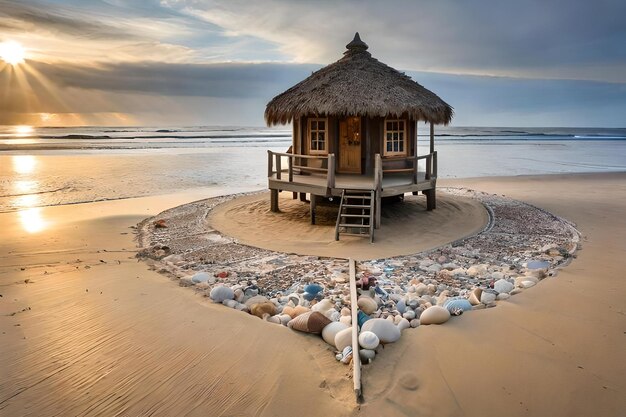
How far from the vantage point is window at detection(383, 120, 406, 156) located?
1342cm

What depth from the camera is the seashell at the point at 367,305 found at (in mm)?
6180

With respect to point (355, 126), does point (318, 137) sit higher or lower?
lower

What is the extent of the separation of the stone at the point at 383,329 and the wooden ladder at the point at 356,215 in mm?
4786

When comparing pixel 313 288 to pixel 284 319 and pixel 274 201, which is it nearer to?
pixel 284 319

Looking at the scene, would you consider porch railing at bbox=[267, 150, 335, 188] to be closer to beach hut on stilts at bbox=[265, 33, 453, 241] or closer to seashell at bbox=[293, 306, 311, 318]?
beach hut on stilts at bbox=[265, 33, 453, 241]

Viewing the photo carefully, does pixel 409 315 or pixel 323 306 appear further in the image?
pixel 323 306

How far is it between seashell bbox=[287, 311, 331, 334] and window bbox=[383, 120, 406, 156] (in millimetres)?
8580

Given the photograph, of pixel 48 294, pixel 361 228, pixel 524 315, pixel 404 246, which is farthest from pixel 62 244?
pixel 524 315

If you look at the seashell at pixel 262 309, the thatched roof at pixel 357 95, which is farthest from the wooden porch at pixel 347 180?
the seashell at pixel 262 309

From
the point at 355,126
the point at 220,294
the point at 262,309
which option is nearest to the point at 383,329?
the point at 262,309

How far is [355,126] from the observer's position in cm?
1335

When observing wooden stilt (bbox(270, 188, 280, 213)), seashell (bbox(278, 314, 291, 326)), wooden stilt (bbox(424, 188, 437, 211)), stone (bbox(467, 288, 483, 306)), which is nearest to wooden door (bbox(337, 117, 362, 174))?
wooden stilt (bbox(270, 188, 280, 213))

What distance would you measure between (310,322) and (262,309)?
901 mm

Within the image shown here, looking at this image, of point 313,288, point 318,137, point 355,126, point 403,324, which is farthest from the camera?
point 318,137
